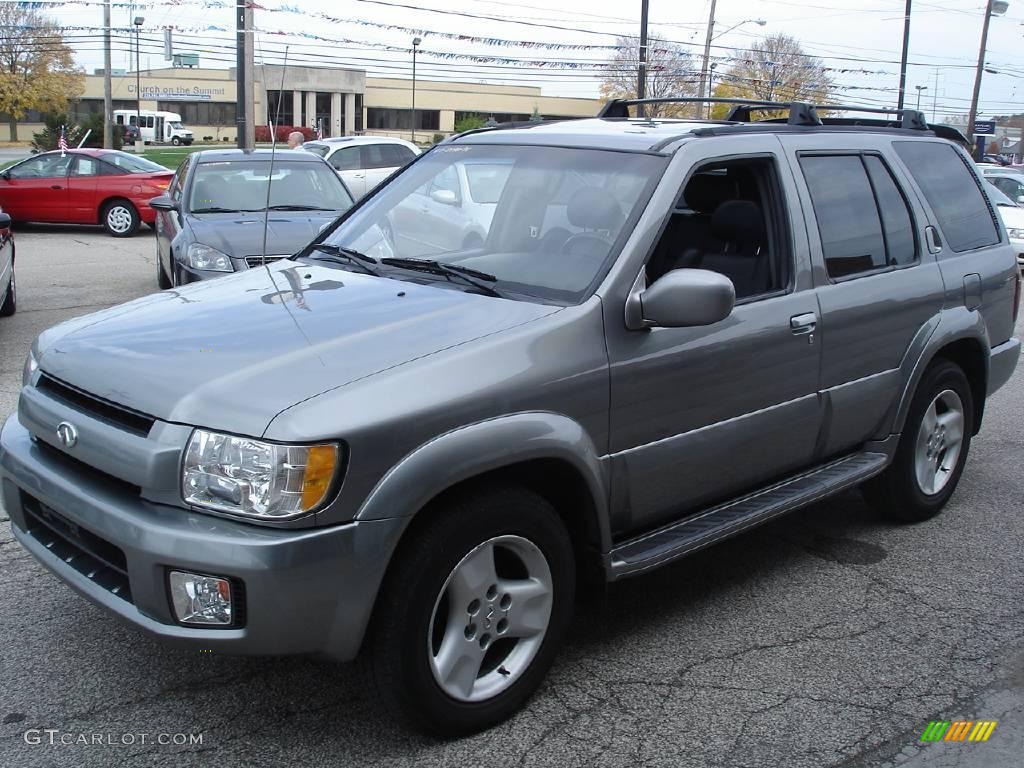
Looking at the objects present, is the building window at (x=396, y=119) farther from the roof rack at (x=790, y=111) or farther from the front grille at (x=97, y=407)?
the front grille at (x=97, y=407)

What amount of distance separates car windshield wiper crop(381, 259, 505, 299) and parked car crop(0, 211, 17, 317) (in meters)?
5.90

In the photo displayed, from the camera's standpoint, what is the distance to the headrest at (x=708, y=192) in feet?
14.4

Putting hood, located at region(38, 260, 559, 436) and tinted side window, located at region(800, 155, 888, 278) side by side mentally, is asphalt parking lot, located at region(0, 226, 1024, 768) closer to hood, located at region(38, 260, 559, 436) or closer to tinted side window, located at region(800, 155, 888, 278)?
hood, located at region(38, 260, 559, 436)

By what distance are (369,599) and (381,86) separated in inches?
3552

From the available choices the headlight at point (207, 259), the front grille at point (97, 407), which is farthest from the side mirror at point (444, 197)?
the headlight at point (207, 259)

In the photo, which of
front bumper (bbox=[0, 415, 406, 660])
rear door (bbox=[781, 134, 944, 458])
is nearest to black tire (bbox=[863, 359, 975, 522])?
rear door (bbox=[781, 134, 944, 458])

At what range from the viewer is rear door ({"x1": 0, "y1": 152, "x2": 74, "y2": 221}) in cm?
1800

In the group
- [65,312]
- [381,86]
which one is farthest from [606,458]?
Answer: [381,86]

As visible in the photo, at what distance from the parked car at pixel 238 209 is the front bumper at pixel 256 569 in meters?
5.97

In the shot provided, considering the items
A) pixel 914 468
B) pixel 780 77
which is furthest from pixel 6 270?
pixel 780 77

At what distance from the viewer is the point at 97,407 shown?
10.5 ft

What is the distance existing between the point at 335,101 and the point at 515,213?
83749mm

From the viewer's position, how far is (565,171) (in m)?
4.11

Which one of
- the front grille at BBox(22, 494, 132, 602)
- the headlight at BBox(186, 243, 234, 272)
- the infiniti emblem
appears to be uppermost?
the infiniti emblem
